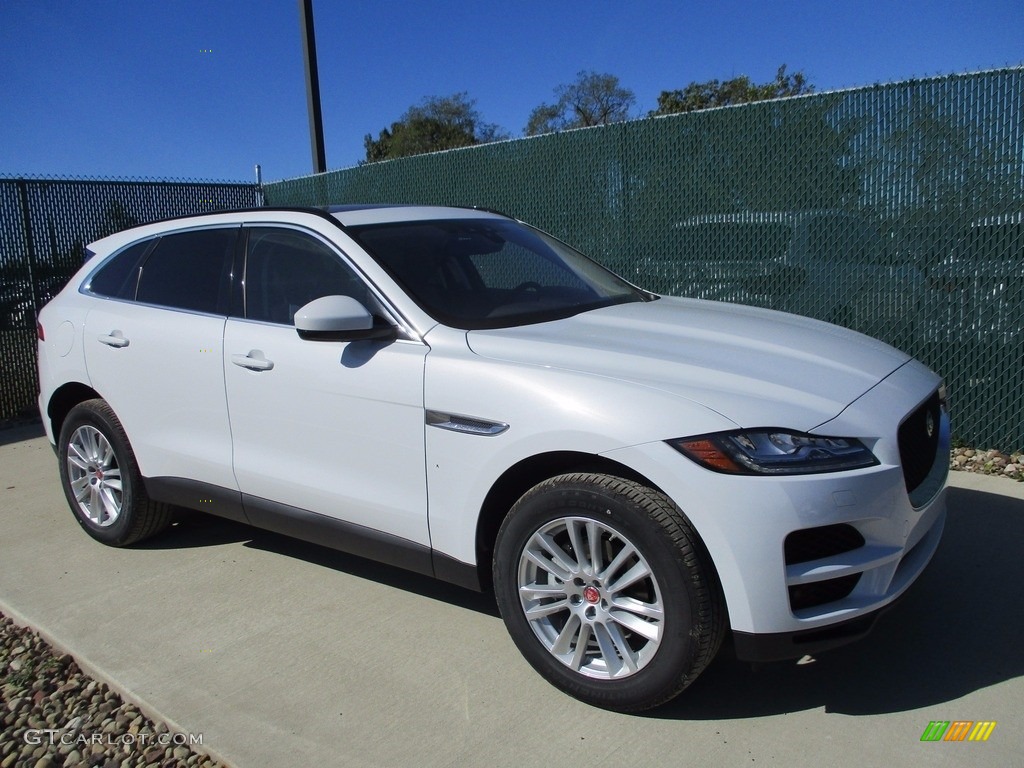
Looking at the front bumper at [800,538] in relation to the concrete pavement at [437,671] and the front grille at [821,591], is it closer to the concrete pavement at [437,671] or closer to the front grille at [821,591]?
the front grille at [821,591]

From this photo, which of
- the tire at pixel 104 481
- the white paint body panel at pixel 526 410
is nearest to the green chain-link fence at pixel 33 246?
the tire at pixel 104 481

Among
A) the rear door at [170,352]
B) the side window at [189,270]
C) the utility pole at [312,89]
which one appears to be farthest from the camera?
the utility pole at [312,89]

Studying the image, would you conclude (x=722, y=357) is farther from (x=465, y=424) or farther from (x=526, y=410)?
(x=465, y=424)

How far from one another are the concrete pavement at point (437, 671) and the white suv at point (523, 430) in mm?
238

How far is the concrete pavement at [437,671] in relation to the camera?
2.80 meters

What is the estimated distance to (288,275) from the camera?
395 centimetres

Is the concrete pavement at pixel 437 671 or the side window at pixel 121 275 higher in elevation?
the side window at pixel 121 275

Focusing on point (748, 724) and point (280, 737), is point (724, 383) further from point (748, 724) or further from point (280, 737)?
point (280, 737)

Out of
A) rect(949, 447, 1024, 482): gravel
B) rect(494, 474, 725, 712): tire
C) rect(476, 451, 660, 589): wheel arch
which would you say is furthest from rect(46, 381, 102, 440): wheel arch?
rect(949, 447, 1024, 482): gravel

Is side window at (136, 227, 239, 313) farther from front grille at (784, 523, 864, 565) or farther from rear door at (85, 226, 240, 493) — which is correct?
front grille at (784, 523, 864, 565)

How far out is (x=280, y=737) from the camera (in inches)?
116

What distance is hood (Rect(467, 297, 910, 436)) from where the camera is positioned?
9.08 ft

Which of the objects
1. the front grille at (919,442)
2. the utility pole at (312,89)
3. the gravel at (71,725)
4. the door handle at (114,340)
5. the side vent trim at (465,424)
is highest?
the utility pole at (312,89)

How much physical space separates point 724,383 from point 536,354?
2.24ft
